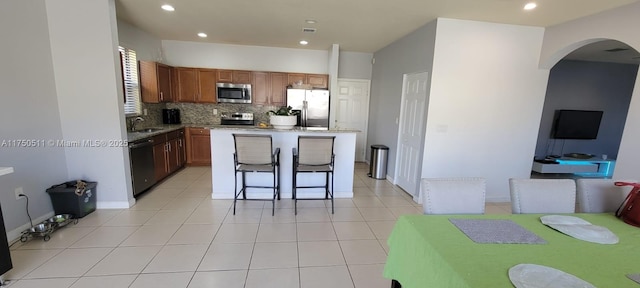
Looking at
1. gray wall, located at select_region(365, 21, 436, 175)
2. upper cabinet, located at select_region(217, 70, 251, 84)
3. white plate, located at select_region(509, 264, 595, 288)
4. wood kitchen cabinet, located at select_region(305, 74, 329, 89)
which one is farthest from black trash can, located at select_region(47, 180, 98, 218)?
gray wall, located at select_region(365, 21, 436, 175)

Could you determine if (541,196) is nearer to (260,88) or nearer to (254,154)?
(254,154)

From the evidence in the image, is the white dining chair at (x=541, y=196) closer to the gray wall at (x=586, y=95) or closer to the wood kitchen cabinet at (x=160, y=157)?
the wood kitchen cabinet at (x=160, y=157)

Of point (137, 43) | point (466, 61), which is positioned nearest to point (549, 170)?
point (466, 61)

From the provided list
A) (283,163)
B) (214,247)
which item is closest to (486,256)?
(214,247)

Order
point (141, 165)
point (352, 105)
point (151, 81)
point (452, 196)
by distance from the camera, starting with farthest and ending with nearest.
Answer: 1. point (352, 105)
2. point (151, 81)
3. point (141, 165)
4. point (452, 196)

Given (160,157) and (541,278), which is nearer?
(541,278)

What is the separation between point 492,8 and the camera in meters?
3.00

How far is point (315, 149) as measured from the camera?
3.32m

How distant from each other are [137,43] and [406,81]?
186 inches

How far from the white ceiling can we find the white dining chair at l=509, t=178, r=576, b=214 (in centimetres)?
206

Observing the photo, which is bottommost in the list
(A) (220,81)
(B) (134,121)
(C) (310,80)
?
(B) (134,121)

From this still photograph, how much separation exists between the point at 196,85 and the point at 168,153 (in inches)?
66.7

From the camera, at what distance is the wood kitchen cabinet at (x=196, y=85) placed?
547 centimetres

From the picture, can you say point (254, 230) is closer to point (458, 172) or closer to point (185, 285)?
point (185, 285)
